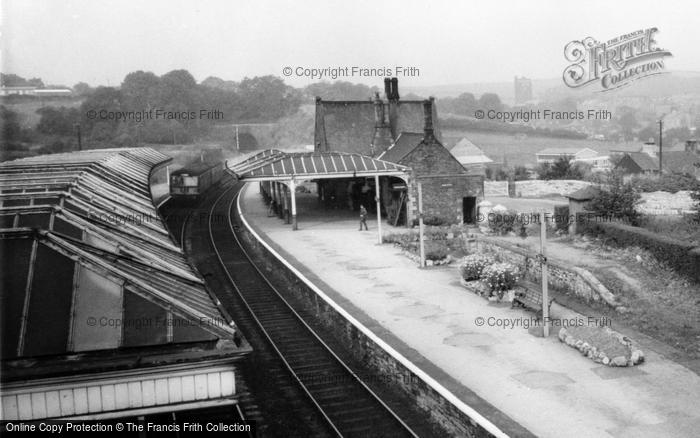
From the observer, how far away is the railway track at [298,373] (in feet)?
36.1

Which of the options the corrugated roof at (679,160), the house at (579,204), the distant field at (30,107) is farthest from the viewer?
the distant field at (30,107)

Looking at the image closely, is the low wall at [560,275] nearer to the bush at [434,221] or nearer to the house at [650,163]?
the bush at [434,221]

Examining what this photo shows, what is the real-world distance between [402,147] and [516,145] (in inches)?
3108

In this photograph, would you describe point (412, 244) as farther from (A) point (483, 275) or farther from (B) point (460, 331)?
(B) point (460, 331)

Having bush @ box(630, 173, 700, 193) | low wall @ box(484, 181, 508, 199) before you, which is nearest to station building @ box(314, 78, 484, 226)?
low wall @ box(484, 181, 508, 199)

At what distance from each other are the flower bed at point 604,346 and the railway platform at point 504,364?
0.48 ft

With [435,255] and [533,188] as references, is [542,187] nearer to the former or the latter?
[533,188]

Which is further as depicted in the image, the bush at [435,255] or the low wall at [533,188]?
the low wall at [533,188]

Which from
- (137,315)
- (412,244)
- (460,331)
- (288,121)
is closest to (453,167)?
(412,244)

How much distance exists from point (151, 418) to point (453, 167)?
26269 millimetres

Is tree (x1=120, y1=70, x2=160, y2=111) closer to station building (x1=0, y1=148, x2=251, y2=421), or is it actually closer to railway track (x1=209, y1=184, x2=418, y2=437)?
railway track (x1=209, y1=184, x2=418, y2=437)

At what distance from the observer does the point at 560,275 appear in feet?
57.3

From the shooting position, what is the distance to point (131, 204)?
16.0 meters

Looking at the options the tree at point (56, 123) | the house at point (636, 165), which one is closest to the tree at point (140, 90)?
the tree at point (56, 123)
